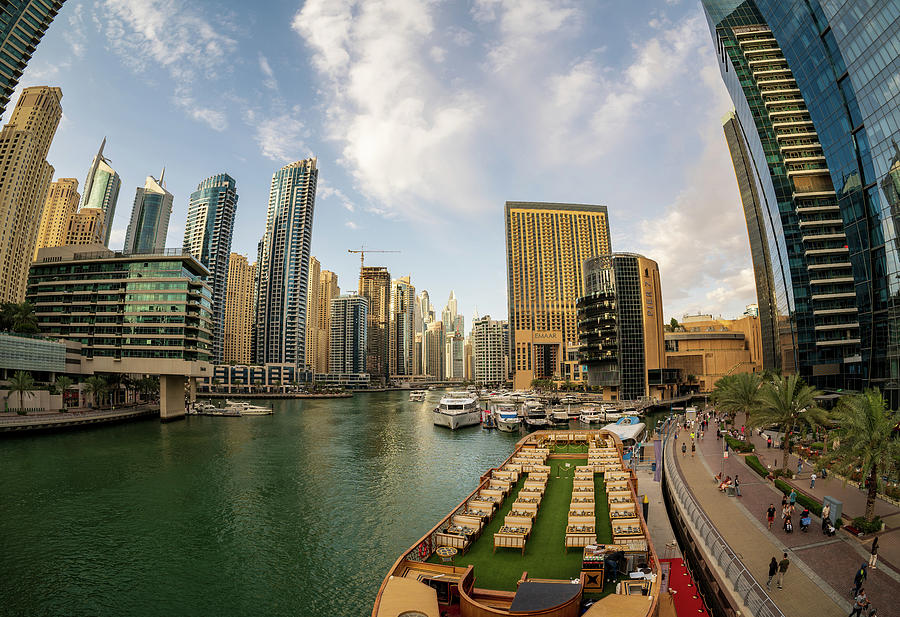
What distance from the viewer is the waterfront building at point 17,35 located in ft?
377

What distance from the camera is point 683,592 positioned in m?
18.0

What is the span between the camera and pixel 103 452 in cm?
5616

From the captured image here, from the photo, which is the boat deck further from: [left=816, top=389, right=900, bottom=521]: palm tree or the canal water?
[left=816, top=389, right=900, bottom=521]: palm tree

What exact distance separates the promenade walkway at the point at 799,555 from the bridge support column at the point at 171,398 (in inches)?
3840

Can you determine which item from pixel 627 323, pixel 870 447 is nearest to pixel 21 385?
pixel 870 447

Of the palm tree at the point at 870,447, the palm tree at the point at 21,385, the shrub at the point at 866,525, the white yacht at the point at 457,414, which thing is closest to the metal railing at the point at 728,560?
the shrub at the point at 866,525

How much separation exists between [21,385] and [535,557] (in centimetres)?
9239

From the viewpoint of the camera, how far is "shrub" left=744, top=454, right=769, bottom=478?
35.0 metres

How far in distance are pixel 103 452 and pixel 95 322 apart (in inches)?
2124

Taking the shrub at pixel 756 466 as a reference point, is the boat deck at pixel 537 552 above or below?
below

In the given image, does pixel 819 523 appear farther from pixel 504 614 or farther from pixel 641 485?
pixel 504 614

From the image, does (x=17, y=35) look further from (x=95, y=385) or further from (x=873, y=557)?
(x=873, y=557)

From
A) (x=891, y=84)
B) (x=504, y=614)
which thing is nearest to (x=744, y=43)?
(x=891, y=84)

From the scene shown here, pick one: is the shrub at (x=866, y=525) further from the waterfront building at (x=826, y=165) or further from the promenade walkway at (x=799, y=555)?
the waterfront building at (x=826, y=165)
